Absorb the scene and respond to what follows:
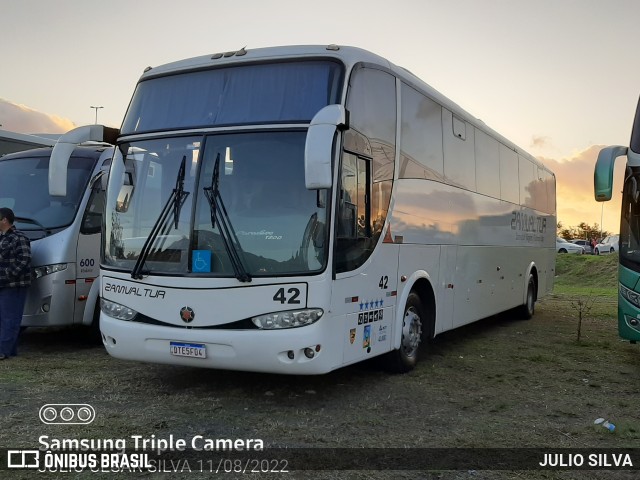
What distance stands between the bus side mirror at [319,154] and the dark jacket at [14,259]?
15.2 ft

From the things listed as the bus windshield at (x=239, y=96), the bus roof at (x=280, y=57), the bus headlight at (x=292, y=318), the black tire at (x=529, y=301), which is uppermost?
the bus roof at (x=280, y=57)

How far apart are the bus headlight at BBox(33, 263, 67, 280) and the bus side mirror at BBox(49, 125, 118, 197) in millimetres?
1884

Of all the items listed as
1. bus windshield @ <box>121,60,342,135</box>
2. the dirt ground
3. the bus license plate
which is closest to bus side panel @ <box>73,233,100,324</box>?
the dirt ground

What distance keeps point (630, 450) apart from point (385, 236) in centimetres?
313

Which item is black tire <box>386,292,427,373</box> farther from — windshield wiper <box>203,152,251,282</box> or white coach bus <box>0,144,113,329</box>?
white coach bus <box>0,144,113,329</box>

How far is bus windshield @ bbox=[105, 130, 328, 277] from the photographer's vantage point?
602cm

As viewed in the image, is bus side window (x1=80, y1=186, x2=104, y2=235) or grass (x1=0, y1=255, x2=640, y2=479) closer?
grass (x1=0, y1=255, x2=640, y2=479)

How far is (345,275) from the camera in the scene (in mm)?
6281

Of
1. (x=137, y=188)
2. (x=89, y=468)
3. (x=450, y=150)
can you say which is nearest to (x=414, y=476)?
(x=89, y=468)

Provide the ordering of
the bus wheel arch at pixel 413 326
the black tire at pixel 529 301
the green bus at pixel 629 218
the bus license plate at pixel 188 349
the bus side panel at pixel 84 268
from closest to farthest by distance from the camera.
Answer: the bus license plate at pixel 188 349 < the bus wheel arch at pixel 413 326 < the green bus at pixel 629 218 < the bus side panel at pixel 84 268 < the black tire at pixel 529 301

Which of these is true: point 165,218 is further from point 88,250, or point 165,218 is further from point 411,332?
point 411,332

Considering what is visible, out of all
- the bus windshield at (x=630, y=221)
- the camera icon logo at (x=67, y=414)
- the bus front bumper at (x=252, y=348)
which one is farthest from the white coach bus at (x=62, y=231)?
the bus windshield at (x=630, y=221)

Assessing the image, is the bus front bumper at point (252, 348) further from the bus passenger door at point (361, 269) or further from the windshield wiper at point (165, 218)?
the windshield wiper at point (165, 218)

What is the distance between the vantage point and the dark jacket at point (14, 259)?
8094 mm
